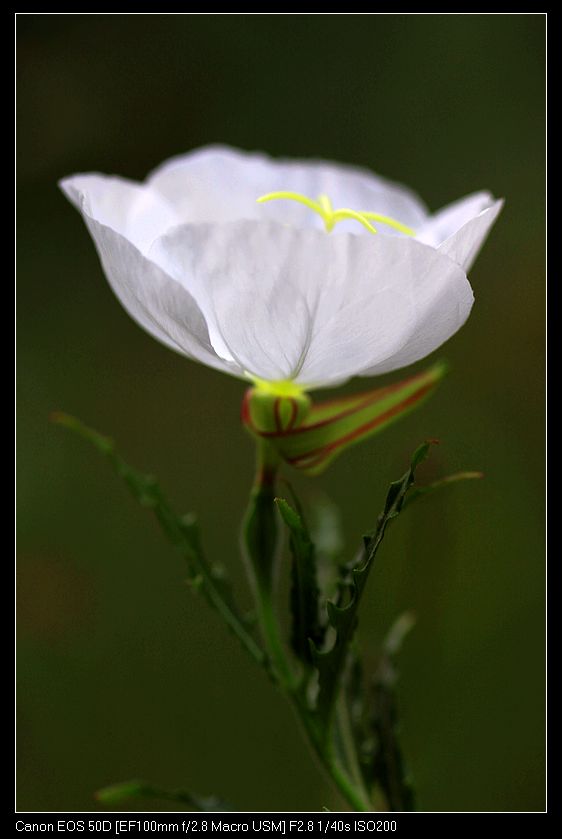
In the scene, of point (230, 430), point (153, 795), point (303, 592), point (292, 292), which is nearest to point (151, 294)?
point (292, 292)

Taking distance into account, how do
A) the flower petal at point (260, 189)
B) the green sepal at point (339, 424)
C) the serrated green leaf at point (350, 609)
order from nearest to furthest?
the serrated green leaf at point (350, 609) → the green sepal at point (339, 424) → the flower petal at point (260, 189)

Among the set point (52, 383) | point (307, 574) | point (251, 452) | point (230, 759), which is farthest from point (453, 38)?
Result: point (307, 574)

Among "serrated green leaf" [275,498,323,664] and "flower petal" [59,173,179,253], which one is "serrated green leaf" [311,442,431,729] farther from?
"flower petal" [59,173,179,253]

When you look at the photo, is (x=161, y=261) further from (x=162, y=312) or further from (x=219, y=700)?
(x=219, y=700)

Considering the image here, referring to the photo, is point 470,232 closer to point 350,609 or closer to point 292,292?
point 292,292

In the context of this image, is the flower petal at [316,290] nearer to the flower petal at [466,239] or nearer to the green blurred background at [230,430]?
the flower petal at [466,239]

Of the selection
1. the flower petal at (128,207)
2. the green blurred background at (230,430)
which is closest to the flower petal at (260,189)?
the flower petal at (128,207)

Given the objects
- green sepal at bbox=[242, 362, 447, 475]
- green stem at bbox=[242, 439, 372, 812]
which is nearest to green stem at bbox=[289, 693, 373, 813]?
green stem at bbox=[242, 439, 372, 812]
